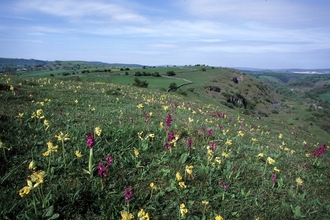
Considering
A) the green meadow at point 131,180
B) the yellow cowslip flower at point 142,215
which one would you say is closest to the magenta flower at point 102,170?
the green meadow at point 131,180

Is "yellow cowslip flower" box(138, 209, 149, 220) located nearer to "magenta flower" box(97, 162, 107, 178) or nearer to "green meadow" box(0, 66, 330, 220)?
"green meadow" box(0, 66, 330, 220)

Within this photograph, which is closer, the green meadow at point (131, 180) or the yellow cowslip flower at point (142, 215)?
the yellow cowslip flower at point (142, 215)

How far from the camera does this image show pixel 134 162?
5098mm

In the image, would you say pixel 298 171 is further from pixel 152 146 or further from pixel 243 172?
pixel 152 146

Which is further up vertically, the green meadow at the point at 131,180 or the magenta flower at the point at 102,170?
the magenta flower at the point at 102,170

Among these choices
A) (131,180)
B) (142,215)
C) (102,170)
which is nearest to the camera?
(142,215)

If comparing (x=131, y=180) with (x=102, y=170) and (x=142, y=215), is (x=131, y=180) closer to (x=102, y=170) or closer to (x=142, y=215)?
(x=102, y=170)

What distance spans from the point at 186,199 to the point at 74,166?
244 cm

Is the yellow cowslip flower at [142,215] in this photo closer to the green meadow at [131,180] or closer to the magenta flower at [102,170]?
the green meadow at [131,180]

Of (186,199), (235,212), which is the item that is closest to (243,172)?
(235,212)

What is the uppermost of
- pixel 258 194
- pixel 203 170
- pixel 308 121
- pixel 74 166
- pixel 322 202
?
pixel 74 166

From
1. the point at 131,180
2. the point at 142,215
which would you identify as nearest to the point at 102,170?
the point at 131,180

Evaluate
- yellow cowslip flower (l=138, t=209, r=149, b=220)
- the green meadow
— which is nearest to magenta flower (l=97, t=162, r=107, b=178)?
the green meadow

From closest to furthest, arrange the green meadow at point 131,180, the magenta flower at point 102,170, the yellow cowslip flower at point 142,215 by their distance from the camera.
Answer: the yellow cowslip flower at point 142,215
the green meadow at point 131,180
the magenta flower at point 102,170
